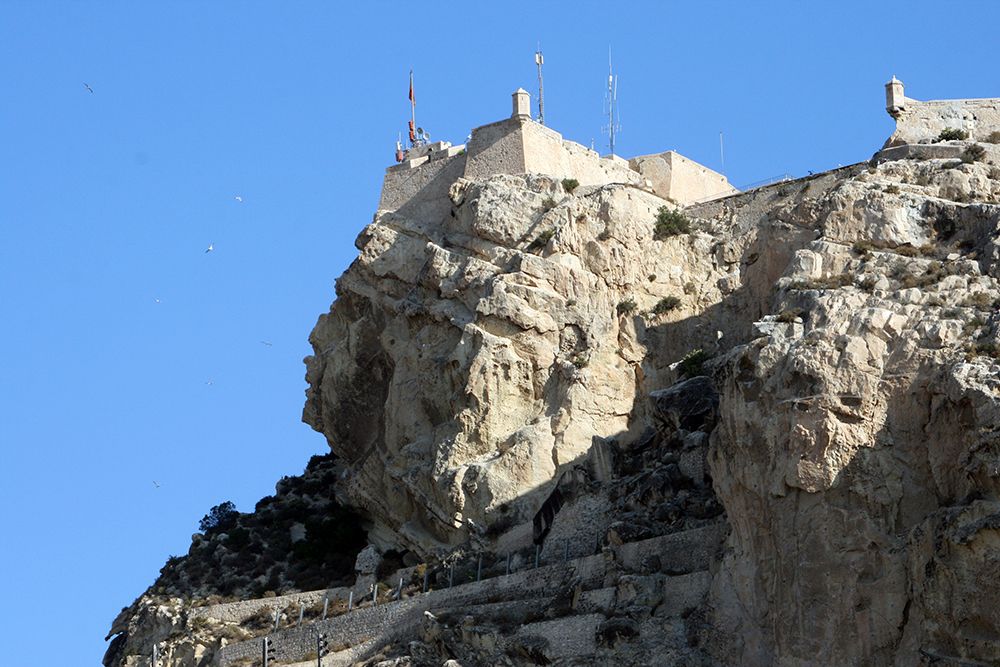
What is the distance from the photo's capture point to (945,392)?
45781 mm

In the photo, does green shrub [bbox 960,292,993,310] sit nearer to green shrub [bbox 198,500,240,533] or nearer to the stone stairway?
the stone stairway

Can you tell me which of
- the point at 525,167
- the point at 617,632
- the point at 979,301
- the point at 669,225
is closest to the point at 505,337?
the point at 669,225

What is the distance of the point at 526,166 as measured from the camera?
64.6m

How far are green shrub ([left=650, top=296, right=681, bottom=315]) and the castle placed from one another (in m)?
5.15

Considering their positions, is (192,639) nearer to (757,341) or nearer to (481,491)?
(481,491)

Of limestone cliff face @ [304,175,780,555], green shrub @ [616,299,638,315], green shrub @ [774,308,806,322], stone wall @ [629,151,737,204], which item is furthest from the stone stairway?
stone wall @ [629,151,737,204]

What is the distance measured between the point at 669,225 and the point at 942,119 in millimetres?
7511

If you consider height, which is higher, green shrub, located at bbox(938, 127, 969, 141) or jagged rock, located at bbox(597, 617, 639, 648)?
green shrub, located at bbox(938, 127, 969, 141)

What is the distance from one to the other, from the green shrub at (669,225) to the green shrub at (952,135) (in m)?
7.26

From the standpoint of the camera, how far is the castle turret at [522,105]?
215 ft

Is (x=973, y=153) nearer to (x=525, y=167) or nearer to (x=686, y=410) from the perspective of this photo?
(x=686, y=410)

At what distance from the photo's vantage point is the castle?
6519 centimetres

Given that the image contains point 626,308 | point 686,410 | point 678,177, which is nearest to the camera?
point 686,410

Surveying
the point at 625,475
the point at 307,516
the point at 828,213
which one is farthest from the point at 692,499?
the point at 307,516
